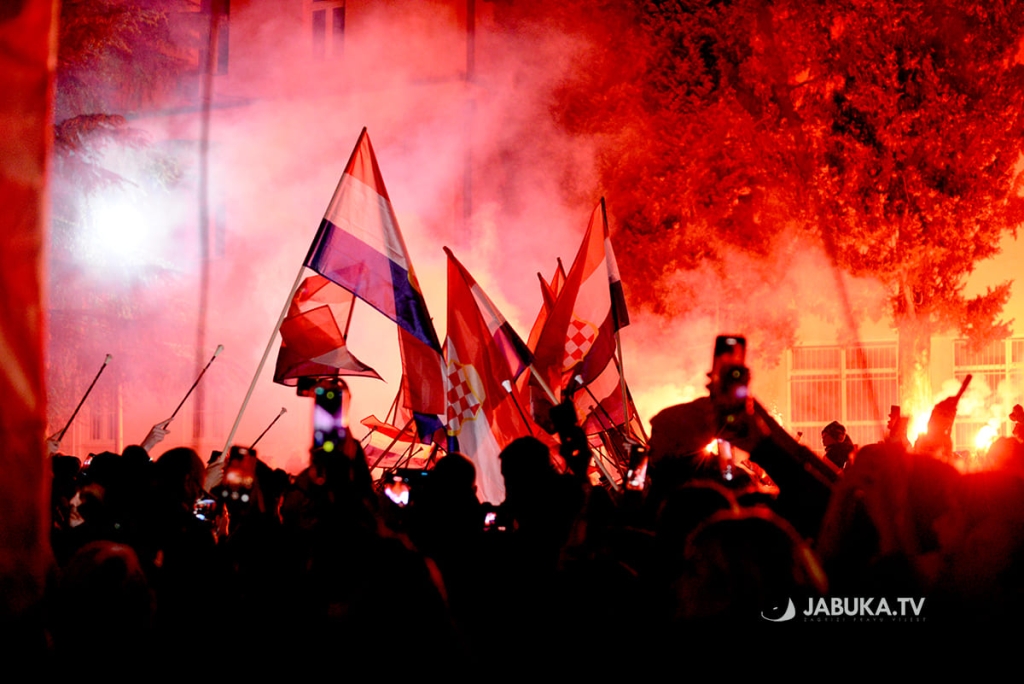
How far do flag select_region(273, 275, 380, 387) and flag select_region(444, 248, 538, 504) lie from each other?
0.68 meters

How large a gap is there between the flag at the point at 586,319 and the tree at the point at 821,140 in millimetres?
7302

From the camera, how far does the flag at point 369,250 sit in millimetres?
7500

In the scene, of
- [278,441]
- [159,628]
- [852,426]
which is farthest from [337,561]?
[278,441]

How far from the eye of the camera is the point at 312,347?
26.2ft

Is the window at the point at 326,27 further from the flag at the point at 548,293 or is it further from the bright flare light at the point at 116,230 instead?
the flag at the point at 548,293

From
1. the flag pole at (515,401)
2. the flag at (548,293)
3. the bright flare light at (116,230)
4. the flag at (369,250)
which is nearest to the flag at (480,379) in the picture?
the flag pole at (515,401)

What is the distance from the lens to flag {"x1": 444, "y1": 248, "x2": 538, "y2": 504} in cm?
763

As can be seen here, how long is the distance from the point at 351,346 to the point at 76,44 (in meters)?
6.70

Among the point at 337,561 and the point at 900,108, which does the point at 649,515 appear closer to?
the point at 337,561

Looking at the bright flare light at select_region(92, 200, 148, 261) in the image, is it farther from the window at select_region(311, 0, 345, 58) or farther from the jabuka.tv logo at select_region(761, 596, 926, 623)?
the jabuka.tv logo at select_region(761, 596, 926, 623)

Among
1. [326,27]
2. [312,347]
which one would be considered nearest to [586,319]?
[312,347]

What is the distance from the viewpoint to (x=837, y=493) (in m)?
3.47

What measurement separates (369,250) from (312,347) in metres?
0.94

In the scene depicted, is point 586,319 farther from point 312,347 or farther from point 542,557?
point 542,557
